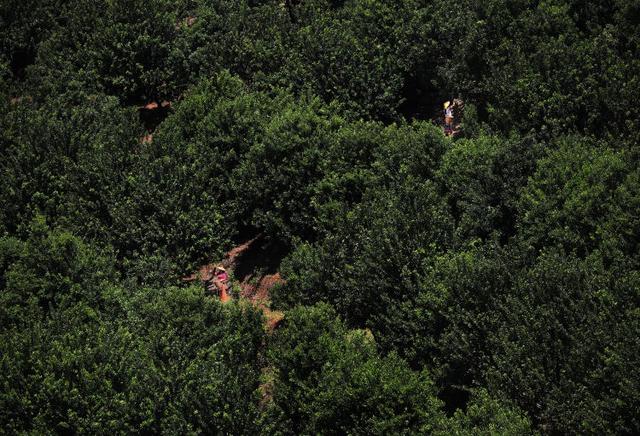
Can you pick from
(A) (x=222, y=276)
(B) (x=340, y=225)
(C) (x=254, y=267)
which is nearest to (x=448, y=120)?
(C) (x=254, y=267)

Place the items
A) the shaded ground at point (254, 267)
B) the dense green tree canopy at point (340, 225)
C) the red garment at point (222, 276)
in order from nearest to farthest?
1. the dense green tree canopy at point (340, 225)
2. the red garment at point (222, 276)
3. the shaded ground at point (254, 267)

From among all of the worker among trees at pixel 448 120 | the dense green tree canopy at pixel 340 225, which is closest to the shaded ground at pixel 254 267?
the dense green tree canopy at pixel 340 225

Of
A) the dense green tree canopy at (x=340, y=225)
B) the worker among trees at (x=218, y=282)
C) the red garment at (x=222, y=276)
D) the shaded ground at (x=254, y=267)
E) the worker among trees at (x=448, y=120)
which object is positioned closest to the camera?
the dense green tree canopy at (x=340, y=225)

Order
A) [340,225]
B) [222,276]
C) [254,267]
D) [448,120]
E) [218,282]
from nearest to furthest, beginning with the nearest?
[340,225]
[218,282]
[222,276]
[254,267]
[448,120]

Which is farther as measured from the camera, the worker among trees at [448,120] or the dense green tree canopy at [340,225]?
the worker among trees at [448,120]

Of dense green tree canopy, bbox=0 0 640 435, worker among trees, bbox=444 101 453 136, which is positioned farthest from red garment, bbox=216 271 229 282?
worker among trees, bbox=444 101 453 136

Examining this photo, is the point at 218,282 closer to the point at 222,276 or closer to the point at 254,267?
the point at 222,276

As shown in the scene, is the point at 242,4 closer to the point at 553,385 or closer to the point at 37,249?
the point at 37,249

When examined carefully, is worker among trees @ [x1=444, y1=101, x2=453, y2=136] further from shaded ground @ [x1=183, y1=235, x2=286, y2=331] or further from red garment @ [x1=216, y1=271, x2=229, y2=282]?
red garment @ [x1=216, y1=271, x2=229, y2=282]

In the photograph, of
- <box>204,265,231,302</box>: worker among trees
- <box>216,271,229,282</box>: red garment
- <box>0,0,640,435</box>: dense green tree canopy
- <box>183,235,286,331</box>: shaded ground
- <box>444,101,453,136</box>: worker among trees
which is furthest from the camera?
<box>444,101,453,136</box>: worker among trees

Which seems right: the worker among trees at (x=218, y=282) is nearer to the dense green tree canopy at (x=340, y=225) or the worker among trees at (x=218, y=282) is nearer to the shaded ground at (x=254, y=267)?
the shaded ground at (x=254, y=267)

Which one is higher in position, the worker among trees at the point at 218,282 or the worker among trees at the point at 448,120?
the worker among trees at the point at 448,120
